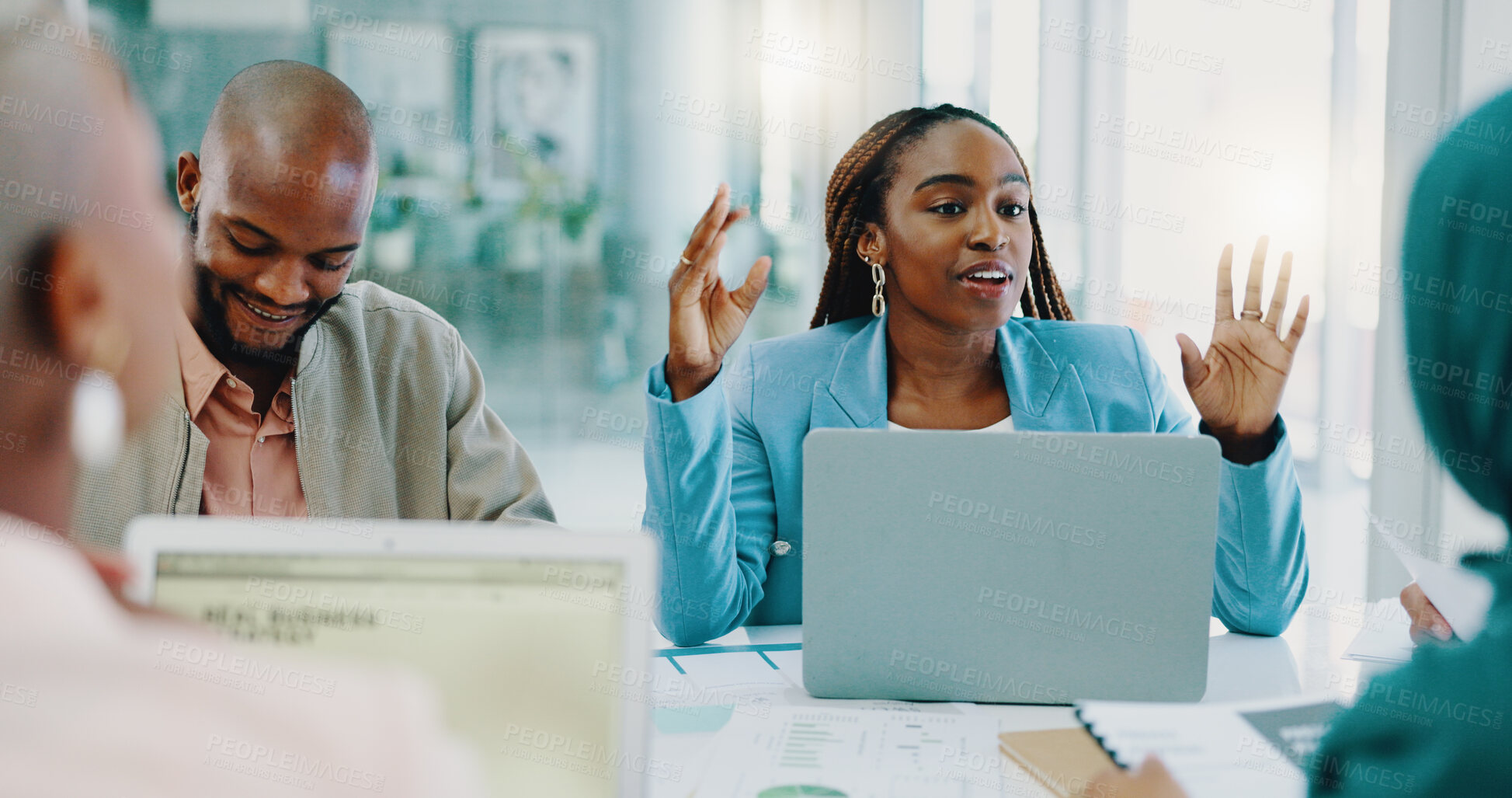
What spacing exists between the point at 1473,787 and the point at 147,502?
1378mm

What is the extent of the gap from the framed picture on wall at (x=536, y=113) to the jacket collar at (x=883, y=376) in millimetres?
1525

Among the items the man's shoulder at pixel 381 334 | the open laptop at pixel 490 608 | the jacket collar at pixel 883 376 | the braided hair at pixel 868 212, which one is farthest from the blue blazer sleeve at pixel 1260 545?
the man's shoulder at pixel 381 334

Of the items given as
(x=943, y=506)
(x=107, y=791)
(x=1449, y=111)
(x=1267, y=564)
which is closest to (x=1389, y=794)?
(x=943, y=506)

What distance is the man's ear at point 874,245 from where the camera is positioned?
5.58 feet

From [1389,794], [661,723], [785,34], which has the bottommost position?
[661,723]

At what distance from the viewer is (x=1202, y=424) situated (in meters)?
1.33

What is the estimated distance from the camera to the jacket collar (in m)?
1.54

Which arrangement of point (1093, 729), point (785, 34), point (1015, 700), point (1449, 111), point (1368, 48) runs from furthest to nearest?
point (785, 34) → point (1368, 48) → point (1449, 111) → point (1015, 700) → point (1093, 729)

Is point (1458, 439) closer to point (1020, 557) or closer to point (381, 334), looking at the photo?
point (1020, 557)

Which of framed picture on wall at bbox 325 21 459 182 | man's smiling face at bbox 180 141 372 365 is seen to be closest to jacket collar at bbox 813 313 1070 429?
man's smiling face at bbox 180 141 372 365

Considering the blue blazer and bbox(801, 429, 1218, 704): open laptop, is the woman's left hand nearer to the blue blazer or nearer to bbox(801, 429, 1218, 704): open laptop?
the blue blazer

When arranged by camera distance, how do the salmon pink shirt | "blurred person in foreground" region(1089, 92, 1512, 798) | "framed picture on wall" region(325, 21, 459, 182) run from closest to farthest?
1. "blurred person in foreground" region(1089, 92, 1512, 798)
2. the salmon pink shirt
3. "framed picture on wall" region(325, 21, 459, 182)

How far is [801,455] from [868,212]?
0.48 m

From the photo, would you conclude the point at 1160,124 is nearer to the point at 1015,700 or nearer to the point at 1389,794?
the point at 1015,700
